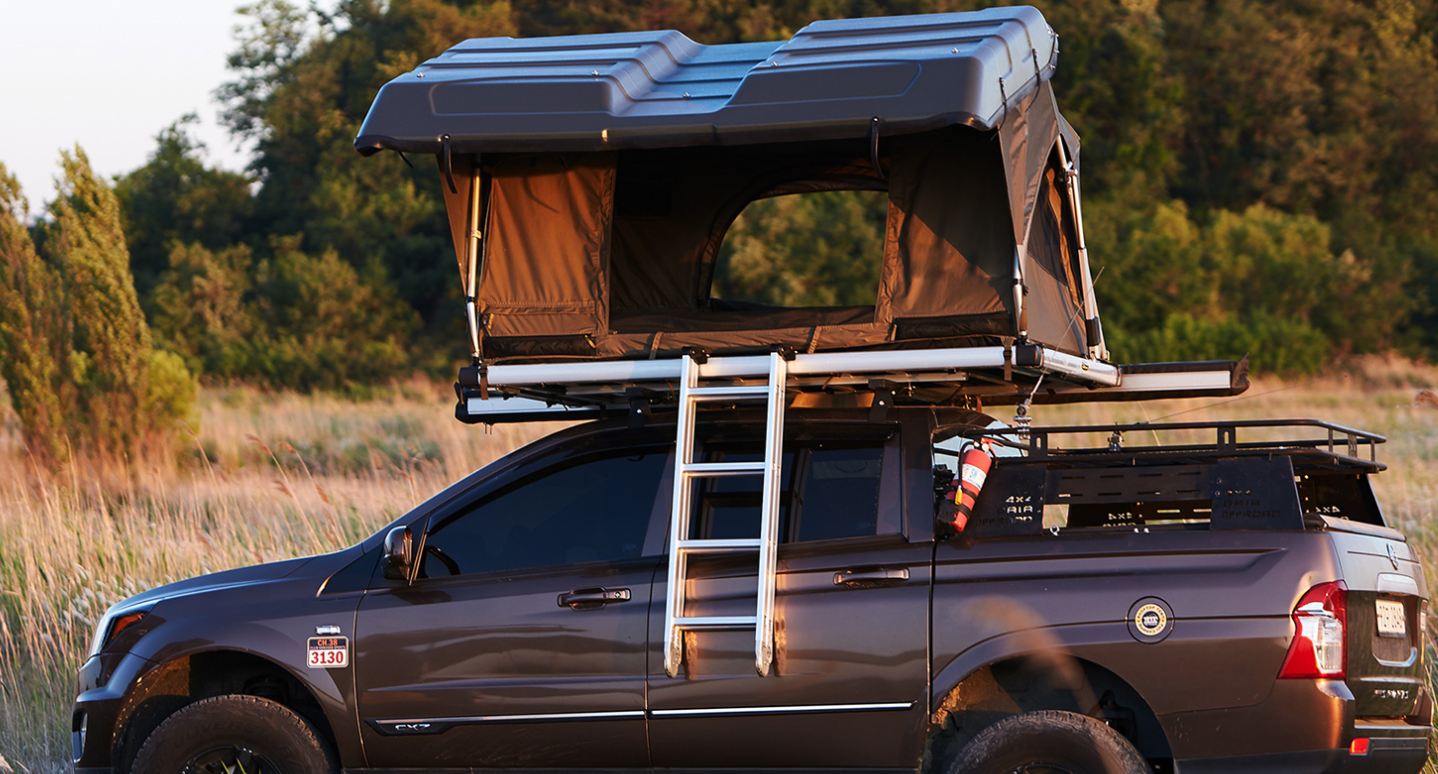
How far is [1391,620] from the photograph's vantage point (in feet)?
16.2

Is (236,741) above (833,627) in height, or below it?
below

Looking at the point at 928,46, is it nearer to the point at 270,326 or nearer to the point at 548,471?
the point at 548,471

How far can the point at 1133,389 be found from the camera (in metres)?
6.12

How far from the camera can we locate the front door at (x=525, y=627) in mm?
5301

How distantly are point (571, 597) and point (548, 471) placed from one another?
22.5 inches

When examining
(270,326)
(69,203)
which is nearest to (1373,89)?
(270,326)

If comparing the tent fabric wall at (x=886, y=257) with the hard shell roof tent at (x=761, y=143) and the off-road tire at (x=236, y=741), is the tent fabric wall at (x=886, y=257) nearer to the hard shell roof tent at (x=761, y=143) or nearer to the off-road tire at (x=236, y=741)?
the hard shell roof tent at (x=761, y=143)

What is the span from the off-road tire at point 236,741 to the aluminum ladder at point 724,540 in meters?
1.51

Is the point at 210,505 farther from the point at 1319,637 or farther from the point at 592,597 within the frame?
the point at 1319,637

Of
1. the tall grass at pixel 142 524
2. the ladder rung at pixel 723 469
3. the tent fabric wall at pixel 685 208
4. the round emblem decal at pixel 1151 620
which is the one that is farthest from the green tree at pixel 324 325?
the round emblem decal at pixel 1151 620

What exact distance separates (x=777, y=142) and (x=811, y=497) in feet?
4.83

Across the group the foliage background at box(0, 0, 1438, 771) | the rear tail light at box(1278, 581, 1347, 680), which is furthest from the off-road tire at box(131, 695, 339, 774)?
the foliage background at box(0, 0, 1438, 771)

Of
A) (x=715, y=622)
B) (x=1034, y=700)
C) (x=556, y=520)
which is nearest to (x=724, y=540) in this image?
(x=715, y=622)

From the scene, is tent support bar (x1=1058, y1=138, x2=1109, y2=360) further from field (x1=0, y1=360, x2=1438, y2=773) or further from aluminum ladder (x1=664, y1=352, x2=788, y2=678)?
aluminum ladder (x1=664, y1=352, x2=788, y2=678)
